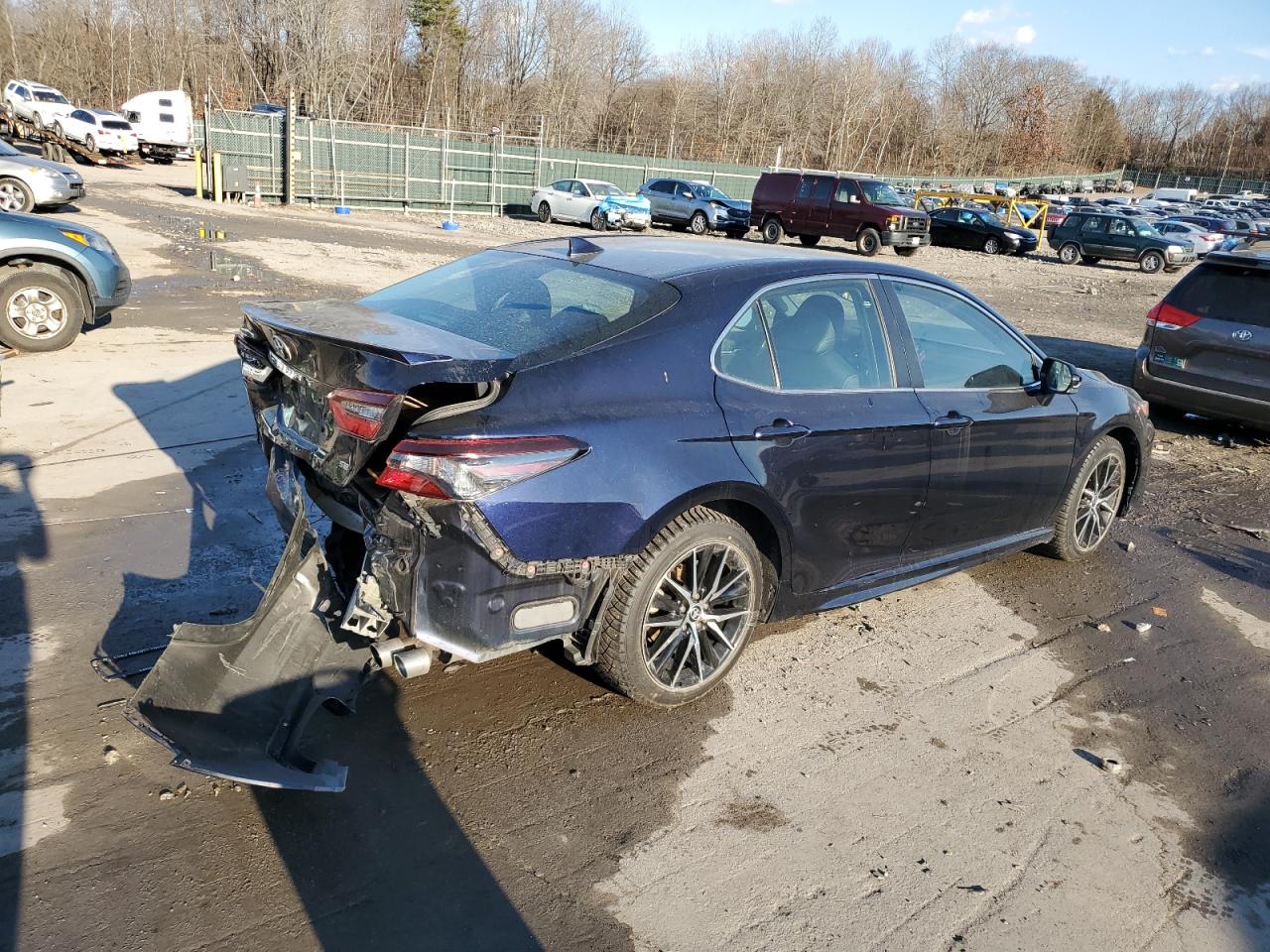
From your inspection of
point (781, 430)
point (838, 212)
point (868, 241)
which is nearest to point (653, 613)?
point (781, 430)

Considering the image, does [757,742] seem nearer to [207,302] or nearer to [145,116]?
[207,302]

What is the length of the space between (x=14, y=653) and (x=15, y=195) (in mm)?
17122

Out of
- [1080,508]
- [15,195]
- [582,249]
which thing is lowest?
[1080,508]

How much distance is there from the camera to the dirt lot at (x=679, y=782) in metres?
2.72

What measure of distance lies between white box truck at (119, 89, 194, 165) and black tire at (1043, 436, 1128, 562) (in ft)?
141

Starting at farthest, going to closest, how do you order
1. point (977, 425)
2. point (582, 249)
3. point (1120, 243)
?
point (1120, 243), point (977, 425), point (582, 249)

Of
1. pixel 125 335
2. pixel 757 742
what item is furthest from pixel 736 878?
pixel 125 335

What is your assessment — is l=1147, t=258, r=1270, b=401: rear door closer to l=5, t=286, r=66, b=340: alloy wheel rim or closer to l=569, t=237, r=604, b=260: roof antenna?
l=569, t=237, r=604, b=260: roof antenna

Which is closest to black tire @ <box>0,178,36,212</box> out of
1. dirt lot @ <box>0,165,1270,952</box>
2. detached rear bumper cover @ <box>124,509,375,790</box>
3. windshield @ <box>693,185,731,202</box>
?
dirt lot @ <box>0,165,1270,952</box>

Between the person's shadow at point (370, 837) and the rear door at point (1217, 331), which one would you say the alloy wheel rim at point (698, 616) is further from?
the rear door at point (1217, 331)

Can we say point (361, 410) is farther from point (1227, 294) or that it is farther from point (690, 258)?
point (1227, 294)

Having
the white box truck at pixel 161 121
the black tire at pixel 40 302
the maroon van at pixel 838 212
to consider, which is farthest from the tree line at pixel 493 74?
the black tire at pixel 40 302

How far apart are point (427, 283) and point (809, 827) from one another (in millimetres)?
2858

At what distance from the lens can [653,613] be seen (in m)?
3.63
